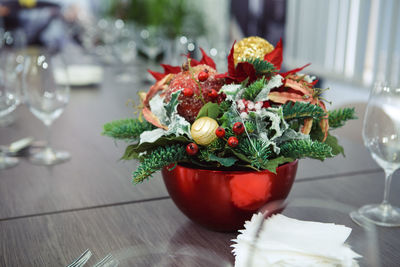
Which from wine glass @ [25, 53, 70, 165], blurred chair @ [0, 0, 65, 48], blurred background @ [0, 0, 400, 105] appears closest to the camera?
wine glass @ [25, 53, 70, 165]

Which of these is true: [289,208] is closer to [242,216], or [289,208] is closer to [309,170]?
[242,216]

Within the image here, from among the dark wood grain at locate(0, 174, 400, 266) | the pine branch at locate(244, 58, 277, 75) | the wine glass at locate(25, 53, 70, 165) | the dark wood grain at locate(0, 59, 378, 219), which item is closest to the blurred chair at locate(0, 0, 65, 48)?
the dark wood grain at locate(0, 59, 378, 219)

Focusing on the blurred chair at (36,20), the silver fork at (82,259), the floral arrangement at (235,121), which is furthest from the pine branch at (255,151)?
the blurred chair at (36,20)

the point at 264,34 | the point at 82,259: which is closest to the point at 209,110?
the point at 82,259

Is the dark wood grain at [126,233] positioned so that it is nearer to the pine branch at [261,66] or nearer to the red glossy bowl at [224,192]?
the red glossy bowl at [224,192]

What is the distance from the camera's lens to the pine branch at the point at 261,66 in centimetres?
60

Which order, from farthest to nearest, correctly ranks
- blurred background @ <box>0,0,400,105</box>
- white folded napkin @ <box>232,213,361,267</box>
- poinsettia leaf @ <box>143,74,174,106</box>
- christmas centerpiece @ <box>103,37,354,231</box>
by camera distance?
blurred background @ <box>0,0,400,105</box>
poinsettia leaf @ <box>143,74,174,106</box>
christmas centerpiece @ <box>103,37,354,231</box>
white folded napkin @ <box>232,213,361,267</box>

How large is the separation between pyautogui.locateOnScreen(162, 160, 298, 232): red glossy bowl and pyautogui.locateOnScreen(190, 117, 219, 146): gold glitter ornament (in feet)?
0.14

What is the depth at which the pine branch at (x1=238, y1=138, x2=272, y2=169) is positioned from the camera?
21.5 inches

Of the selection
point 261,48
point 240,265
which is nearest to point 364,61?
point 261,48

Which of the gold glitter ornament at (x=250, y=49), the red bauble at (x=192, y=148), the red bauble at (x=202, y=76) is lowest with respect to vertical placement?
the red bauble at (x=192, y=148)

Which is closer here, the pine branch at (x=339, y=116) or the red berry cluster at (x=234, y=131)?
the red berry cluster at (x=234, y=131)

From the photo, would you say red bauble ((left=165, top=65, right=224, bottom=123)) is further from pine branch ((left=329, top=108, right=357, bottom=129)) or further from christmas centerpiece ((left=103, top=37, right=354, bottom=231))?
pine branch ((left=329, top=108, right=357, bottom=129))

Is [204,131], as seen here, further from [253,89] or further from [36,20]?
[36,20]
